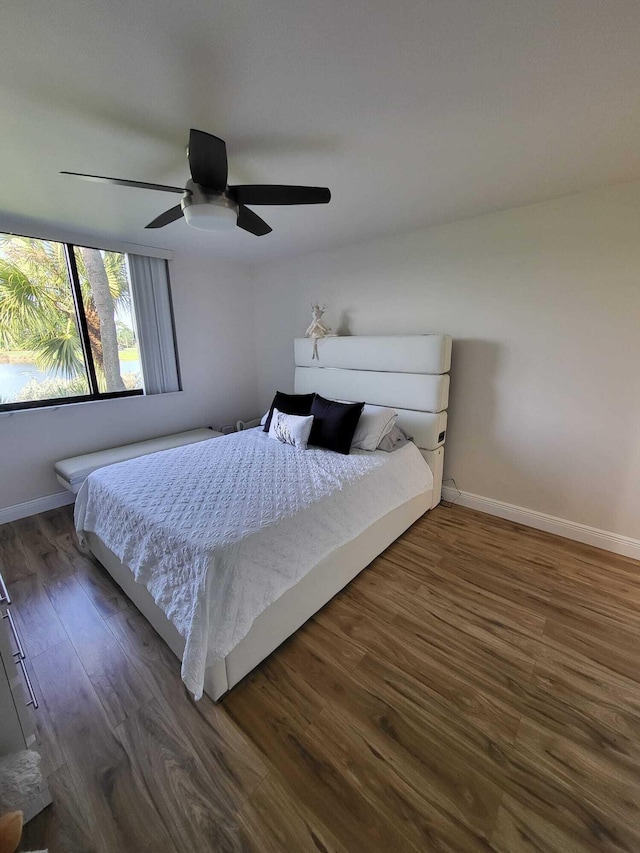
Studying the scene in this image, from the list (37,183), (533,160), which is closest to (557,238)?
(533,160)

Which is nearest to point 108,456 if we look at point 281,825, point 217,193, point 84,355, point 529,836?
point 84,355

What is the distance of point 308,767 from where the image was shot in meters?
1.20

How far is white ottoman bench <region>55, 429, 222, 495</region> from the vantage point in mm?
2734

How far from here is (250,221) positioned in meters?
1.93

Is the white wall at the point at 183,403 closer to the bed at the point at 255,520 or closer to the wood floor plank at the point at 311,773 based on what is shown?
the bed at the point at 255,520

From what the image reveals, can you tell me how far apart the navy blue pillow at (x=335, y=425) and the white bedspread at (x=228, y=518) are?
11cm

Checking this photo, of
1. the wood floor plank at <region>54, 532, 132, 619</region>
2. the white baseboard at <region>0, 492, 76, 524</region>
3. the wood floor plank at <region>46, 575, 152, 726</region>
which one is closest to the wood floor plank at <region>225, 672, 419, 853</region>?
the wood floor plank at <region>46, 575, 152, 726</region>

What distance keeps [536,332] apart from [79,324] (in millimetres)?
3883

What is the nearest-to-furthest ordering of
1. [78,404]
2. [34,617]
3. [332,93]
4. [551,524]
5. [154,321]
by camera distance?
1. [332,93]
2. [34,617]
3. [551,524]
4. [78,404]
5. [154,321]

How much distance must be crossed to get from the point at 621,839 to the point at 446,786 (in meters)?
0.51

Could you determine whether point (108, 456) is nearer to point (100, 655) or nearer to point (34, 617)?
point (34, 617)

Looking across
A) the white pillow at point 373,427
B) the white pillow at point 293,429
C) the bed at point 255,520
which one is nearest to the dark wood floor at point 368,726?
the bed at point 255,520

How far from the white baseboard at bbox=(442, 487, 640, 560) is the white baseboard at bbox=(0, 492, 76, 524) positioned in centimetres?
359

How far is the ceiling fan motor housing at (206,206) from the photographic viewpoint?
1.55 m
